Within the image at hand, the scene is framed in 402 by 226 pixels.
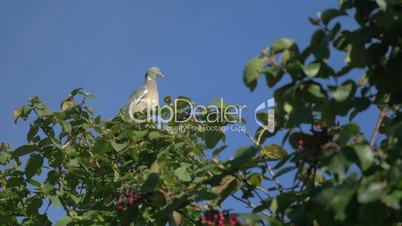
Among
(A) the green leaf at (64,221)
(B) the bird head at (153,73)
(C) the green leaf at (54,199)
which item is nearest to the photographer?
(A) the green leaf at (64,221)

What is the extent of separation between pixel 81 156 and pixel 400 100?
412 centimetres

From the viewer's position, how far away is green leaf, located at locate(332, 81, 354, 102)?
126 inches

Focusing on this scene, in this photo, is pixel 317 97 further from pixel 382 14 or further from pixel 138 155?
pixel 138 155

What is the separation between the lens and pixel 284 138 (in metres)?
3.71

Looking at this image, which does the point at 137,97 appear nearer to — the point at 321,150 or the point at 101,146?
the point at 101,146

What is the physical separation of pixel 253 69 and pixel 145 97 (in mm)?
10029

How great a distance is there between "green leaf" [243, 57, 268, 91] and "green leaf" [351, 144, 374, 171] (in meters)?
0.62

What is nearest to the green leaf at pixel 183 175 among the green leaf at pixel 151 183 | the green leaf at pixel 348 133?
the green leaf at pixel 151 183

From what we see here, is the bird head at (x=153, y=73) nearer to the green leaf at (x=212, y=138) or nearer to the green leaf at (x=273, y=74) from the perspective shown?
the green leaf at (x=212, y=138)

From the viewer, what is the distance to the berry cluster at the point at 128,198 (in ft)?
12.3

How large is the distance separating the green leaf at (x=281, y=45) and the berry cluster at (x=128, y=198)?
104 cm

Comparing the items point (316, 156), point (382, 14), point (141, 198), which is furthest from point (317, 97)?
point (141, 198)

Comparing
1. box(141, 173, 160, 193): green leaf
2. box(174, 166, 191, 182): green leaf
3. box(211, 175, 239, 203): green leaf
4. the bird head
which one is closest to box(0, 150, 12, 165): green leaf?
box(174, 166, 191, 182): green leaf

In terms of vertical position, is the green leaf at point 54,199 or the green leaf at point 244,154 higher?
the green leaf at point 54,199
